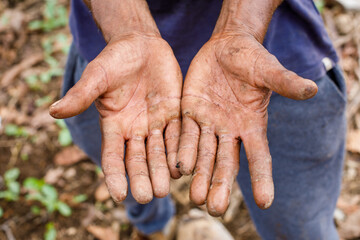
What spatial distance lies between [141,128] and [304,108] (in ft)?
2.35

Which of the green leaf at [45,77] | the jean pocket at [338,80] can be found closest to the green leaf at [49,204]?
the green leaf at [45,77]

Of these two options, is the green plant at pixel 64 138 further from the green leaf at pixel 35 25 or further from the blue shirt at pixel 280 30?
the blue shirt at pixel 280 30

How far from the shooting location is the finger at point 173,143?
4.33 ft

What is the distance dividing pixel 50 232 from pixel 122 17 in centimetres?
176

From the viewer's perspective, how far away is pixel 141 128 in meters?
1.43

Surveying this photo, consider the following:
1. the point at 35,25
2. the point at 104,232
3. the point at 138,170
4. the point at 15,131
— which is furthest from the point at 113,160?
the point at 35,25

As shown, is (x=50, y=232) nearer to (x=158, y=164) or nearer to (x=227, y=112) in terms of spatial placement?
(x=158, y=164)

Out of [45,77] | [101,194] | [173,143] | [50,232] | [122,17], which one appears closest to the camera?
[173,143]

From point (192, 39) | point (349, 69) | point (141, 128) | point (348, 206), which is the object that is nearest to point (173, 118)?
point (141, 128)

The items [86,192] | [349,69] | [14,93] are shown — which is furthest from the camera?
[14,93]

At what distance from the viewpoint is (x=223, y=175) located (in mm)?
1244

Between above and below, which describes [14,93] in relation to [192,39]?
below

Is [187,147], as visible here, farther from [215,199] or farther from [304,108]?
[304,108]

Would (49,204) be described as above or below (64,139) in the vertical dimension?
below
